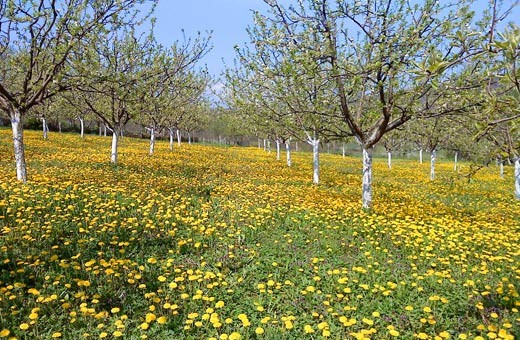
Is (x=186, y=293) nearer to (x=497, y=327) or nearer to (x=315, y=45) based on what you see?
(x=497, y=327)

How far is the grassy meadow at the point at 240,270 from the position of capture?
4480 millimetres

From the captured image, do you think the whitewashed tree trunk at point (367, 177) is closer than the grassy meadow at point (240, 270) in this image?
No

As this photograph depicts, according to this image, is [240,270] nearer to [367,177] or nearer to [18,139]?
[367,177]

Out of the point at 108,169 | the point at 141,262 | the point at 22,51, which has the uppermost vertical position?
the point at 22,51

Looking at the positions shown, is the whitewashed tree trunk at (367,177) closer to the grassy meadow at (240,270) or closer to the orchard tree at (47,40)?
the grassy meadow at (240,270)

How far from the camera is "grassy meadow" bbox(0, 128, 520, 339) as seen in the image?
4480 mm

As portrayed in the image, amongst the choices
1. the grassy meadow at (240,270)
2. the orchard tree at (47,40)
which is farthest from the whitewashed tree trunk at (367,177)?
the orchard tree at (47,40)

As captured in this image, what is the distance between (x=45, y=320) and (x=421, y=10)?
9610mm

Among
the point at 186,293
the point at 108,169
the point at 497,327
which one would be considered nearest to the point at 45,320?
the point at 186,293

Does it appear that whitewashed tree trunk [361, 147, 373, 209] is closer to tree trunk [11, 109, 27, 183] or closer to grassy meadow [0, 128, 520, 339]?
grassy meadow [0, 128, 520, 339]

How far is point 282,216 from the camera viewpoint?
9.33 m

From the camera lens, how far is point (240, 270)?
6121mm

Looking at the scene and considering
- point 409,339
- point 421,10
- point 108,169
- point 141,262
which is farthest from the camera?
point 108,169

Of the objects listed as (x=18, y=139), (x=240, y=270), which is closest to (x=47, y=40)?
(x=18, y=139)
